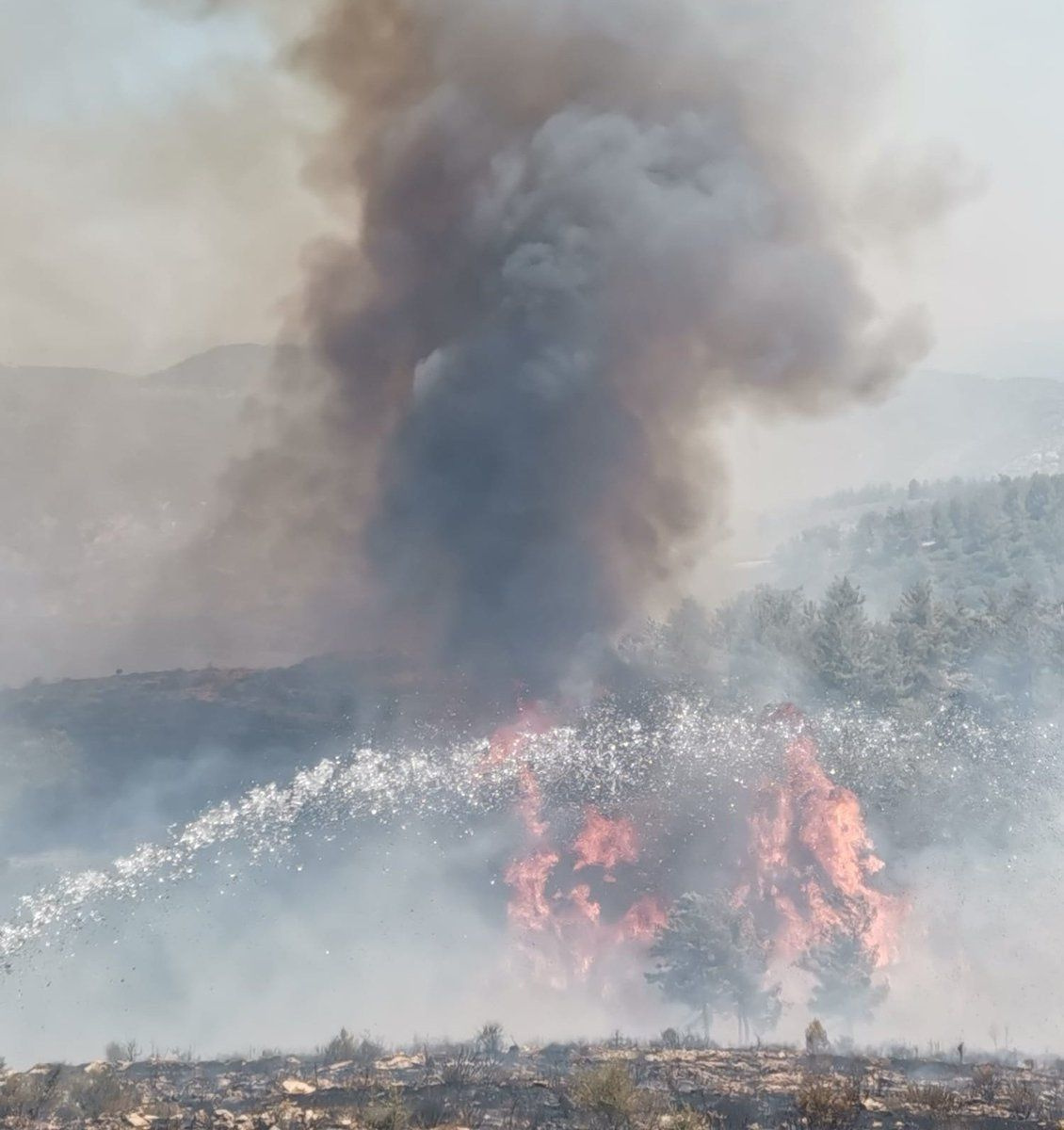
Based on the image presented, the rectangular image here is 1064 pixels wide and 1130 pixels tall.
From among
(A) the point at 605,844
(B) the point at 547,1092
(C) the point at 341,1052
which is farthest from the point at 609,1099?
(A) the point at 605,844

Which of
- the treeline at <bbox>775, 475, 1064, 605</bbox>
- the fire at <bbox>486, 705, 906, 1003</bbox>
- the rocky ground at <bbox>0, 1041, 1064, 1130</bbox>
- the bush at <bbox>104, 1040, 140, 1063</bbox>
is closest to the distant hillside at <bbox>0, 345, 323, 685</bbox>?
the fire at <bbox>486, 705, 906, 1003</bbox>

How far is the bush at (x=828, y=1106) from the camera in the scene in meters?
23.5

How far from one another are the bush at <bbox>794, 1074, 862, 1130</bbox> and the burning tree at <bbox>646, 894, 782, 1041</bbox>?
16442 mm

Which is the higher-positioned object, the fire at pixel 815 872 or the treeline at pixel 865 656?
the treeline at pixel 865 656

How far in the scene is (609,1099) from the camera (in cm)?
2391

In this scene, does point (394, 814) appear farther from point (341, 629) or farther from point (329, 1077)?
point (341, 629)

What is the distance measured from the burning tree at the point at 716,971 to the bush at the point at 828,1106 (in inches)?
647

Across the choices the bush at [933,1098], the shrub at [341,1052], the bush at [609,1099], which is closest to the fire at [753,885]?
the shrub at [341,1052]

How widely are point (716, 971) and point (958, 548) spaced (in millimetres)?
95461

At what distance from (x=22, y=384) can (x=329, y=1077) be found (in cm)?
12902

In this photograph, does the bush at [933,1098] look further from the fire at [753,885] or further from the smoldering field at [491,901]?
the fire at [753,885]

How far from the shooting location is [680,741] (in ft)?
179

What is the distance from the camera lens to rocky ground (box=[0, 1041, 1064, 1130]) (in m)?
23.9

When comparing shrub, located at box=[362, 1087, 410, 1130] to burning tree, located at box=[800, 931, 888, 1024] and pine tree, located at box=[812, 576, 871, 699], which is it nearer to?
burning tree, located at box=[800, 931, 888, 1024]
